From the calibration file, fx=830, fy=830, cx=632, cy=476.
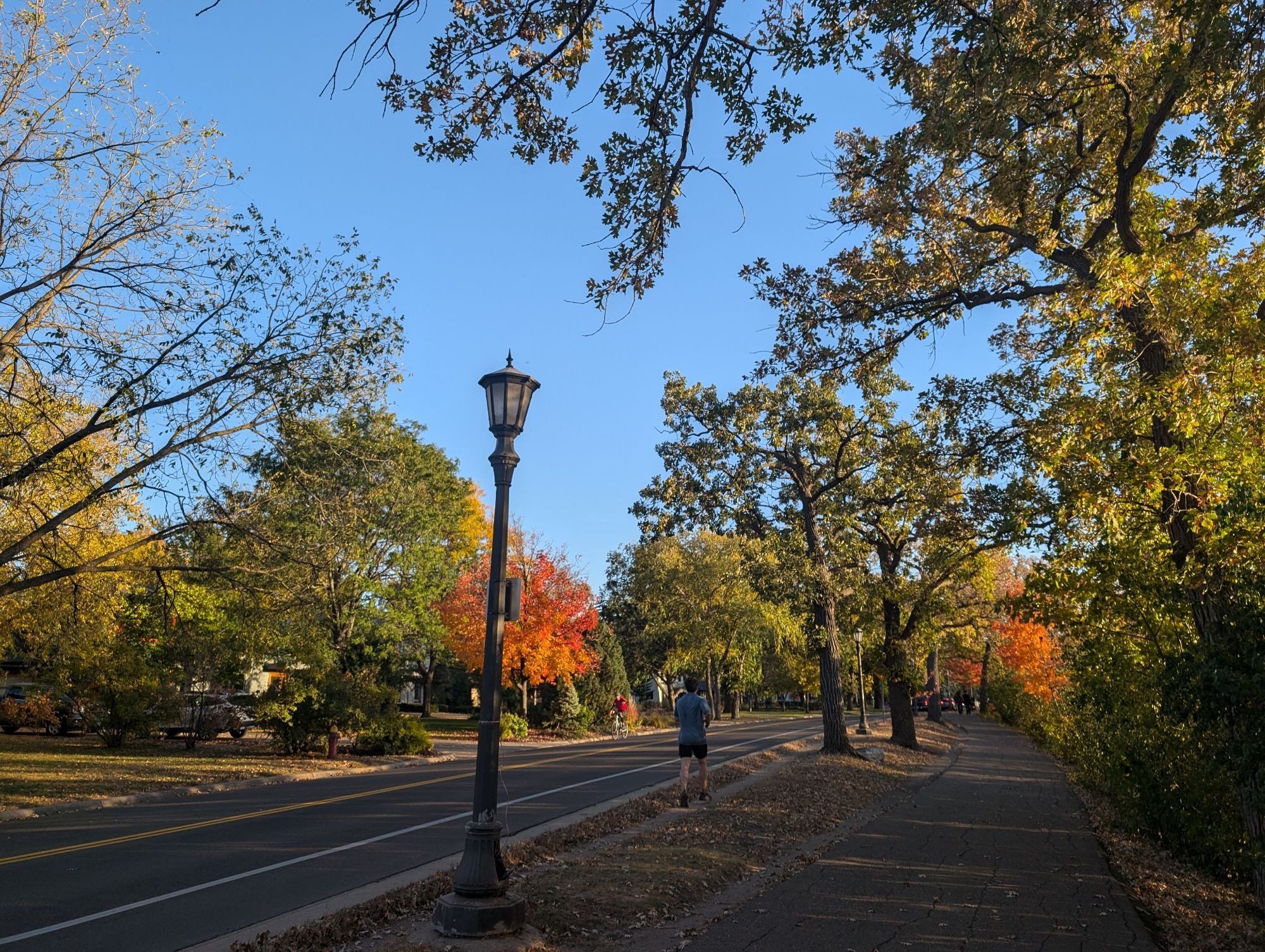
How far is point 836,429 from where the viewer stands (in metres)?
20.7

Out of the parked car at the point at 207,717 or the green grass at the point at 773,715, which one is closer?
the parked car at the point at 207,717

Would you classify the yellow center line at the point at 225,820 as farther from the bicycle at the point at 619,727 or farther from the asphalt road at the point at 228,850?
the bicycle at the point at 619,727

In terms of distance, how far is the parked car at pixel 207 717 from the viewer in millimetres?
23766

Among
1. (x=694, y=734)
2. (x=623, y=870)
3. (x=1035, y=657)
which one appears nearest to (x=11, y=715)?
(x=694, y=734)

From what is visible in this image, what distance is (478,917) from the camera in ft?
19.1

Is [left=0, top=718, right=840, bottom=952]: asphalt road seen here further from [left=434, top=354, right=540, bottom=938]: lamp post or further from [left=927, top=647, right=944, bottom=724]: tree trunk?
[left=927, top=647, right=944, bottom=724]: tree trunk

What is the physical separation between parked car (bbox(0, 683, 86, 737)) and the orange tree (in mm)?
12633

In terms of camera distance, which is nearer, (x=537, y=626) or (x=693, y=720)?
(x=693, y=720)

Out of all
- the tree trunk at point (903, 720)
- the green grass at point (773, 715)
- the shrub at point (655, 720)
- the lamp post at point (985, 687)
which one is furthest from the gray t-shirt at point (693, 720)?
the green grass at point (773, 715)

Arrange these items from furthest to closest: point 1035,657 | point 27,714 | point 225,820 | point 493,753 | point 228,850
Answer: point 1035,657 < point 27,714 < point 225,820 < point 228,850 < point 493,753

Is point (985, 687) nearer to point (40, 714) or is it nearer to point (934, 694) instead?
point (934, 694)

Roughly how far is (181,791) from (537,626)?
1632 cm

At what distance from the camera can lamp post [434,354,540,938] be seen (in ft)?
19.3

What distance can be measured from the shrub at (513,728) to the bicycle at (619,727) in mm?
4272
